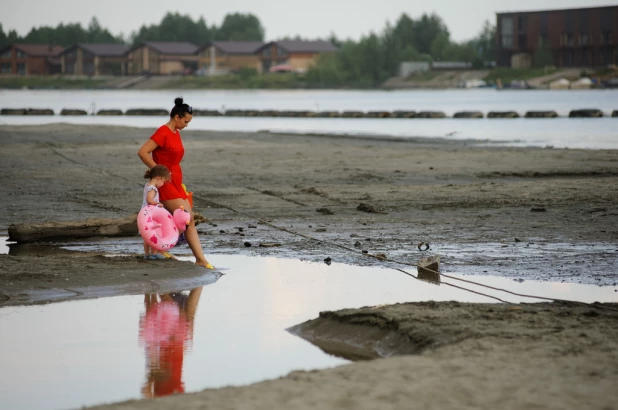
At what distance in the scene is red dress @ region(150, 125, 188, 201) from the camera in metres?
11.2

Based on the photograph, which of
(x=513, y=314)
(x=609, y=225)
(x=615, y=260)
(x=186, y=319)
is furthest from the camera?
(x=609, y=225)

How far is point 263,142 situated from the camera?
3177cm

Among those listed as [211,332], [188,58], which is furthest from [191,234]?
[188,58]

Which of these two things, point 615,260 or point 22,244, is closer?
point 615,260

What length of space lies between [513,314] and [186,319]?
2664 mm

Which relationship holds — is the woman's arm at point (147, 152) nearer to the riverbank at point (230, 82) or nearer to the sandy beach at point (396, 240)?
the sandy beach at point (396, 240)

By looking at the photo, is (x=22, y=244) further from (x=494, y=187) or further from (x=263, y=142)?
(x=263, y=142)

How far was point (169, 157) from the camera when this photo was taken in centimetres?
1125

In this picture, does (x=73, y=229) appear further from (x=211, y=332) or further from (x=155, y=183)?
(x=211, y=332)

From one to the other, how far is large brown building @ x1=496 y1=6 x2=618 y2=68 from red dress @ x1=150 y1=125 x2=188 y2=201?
143823 millimetres

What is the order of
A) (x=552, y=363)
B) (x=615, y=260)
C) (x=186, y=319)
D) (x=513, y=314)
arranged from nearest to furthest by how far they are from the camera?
1. (x=552, y=363)
2. (x=513, y=314)
3. (x=186, y=319)
4. (x=615, y=260)

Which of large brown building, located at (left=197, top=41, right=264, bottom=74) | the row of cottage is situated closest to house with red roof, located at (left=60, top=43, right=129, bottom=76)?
the row of cottage

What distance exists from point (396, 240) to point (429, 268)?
238 centimetres

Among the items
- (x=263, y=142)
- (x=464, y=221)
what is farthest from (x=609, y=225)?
(x=263, y=142)
